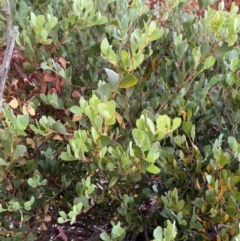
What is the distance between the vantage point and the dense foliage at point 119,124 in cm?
148

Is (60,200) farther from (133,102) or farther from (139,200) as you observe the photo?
(133,102)

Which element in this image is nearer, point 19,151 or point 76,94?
point 19,151

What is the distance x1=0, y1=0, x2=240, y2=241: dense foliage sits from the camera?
1.48 metres

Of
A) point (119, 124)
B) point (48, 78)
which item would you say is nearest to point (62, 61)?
point (48, 78)

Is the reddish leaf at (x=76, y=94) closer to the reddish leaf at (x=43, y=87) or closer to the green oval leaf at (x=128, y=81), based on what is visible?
the reddish leaf at (x=43, y=87)

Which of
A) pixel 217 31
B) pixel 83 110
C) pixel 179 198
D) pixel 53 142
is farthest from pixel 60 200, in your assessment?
pixel 217 31

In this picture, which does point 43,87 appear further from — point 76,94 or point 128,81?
point 128,81

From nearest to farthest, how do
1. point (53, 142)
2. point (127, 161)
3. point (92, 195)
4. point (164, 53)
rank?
point (127, 161)
point (92, 195)
point (53, 142)
point (164, 53)

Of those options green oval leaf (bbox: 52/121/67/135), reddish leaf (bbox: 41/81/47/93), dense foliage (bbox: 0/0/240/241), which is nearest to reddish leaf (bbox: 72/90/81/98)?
dense foliage (bbox: 0/0/240/241)

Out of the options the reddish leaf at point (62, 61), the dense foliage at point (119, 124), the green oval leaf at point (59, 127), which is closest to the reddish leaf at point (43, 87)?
the dense foliage at point (119, 124)

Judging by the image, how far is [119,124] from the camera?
1.64 m

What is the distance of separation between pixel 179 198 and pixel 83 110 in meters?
0.58

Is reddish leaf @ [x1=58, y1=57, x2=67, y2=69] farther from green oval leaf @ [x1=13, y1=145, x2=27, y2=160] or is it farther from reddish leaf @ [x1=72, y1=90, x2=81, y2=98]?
green oval leaf @ [x1=13, y1=145, x2=27, y2=160]

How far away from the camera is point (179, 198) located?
5.57ft
